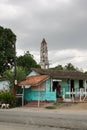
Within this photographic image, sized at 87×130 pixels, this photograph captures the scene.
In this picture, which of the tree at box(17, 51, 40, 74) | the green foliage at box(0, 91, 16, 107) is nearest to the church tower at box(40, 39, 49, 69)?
the tree at box(17, 51, 40, 74)

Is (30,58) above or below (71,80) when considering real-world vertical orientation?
above

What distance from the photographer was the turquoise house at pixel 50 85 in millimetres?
41062

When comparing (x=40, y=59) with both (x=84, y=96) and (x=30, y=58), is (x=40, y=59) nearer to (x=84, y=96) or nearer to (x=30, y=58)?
(x=30, y=58)

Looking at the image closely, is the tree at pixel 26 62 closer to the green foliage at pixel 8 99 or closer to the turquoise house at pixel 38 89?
the turquoise house at pixel 38 89

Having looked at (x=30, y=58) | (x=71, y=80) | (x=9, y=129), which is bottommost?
(x=9, y=129)

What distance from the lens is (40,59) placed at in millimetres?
82000

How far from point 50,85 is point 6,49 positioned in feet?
90.5

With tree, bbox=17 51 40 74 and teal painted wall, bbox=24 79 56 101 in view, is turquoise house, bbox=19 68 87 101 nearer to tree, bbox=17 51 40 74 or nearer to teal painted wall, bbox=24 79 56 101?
teal painted wall, bbox=24 79 56 101

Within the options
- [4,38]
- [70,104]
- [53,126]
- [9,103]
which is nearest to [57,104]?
[70,104]

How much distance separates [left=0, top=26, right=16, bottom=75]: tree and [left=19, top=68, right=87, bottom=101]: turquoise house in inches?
838

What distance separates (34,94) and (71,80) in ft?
20.4

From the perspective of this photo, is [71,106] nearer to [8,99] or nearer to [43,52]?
[8,99]

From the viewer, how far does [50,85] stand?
4338 cm

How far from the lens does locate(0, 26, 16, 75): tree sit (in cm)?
6838
